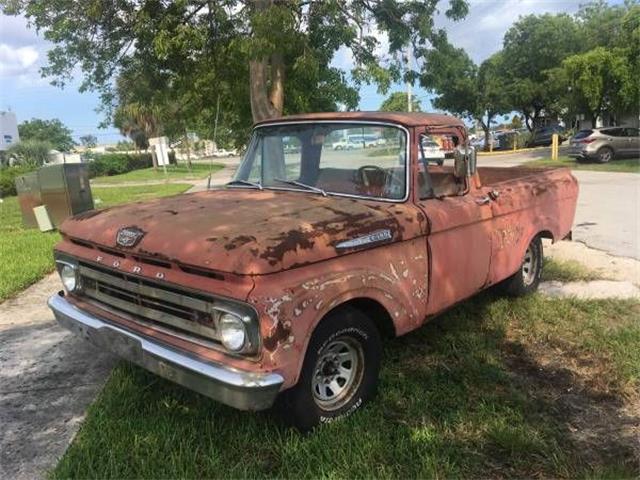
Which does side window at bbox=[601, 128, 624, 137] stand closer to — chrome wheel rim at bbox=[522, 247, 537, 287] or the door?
chrome wheel rim at bbox=[522, 247, 537, 287]

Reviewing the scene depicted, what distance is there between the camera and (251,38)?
8477 millimetres

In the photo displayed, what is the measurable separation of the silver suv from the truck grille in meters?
24.9

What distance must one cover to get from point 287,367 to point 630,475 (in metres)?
1.86

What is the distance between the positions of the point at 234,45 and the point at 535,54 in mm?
36749

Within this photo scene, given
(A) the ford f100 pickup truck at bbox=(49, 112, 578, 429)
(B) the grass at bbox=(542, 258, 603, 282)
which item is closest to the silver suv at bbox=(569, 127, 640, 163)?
(B) the grass at bbox=(542, 258, 603, 282)

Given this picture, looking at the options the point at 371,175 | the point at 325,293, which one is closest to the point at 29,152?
the point at 371,175

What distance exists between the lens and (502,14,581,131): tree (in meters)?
39.1

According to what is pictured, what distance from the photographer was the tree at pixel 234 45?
897cm

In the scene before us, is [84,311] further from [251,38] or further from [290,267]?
[251,38]

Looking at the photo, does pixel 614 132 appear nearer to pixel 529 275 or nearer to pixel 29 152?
pixel 529 275

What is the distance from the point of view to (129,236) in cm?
345

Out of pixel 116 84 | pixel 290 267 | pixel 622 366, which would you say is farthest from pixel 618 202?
pixel 290 267

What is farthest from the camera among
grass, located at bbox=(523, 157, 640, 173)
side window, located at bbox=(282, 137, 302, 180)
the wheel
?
the wheel

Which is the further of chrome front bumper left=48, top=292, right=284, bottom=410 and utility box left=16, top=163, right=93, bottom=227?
utility box left=16, top=163, right=93, bottom=227
